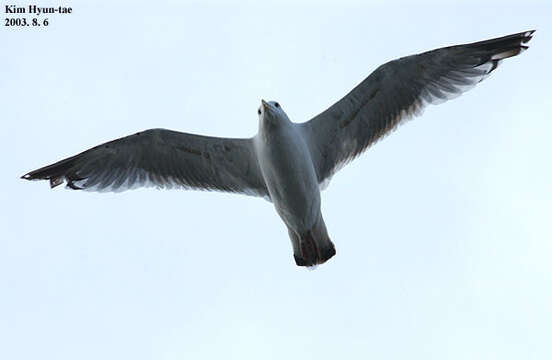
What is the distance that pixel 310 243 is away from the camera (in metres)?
12.0

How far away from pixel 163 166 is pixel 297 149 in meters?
1.68

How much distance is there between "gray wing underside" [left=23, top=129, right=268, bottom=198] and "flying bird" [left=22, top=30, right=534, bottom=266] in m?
0.01

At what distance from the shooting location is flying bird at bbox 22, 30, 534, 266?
453 inches

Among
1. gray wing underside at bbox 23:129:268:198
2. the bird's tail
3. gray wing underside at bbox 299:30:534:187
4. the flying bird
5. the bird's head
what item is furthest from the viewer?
gray wing underside at bbox 23:129:268:198

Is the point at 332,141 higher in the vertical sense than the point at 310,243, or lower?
higher

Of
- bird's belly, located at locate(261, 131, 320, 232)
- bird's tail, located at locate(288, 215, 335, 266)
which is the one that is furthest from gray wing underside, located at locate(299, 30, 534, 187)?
bird's tail, located at locate(288, 215, 335, 266)

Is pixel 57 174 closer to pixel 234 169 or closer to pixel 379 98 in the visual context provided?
pixel 234 169

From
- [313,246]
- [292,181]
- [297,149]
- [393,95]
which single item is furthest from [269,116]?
[313,246]

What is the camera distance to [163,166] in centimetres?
1228

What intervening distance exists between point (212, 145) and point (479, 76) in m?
2.94

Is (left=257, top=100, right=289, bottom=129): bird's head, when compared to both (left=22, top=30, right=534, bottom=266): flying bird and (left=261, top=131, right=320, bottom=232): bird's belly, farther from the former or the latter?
(left=261, top=131, right=320, bottom=232): bird's belly

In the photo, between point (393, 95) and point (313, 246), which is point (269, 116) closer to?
point (393, 95)

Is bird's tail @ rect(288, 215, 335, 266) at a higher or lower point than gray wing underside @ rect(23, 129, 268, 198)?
lower

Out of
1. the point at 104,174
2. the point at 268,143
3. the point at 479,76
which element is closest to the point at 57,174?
the point at 104,174
